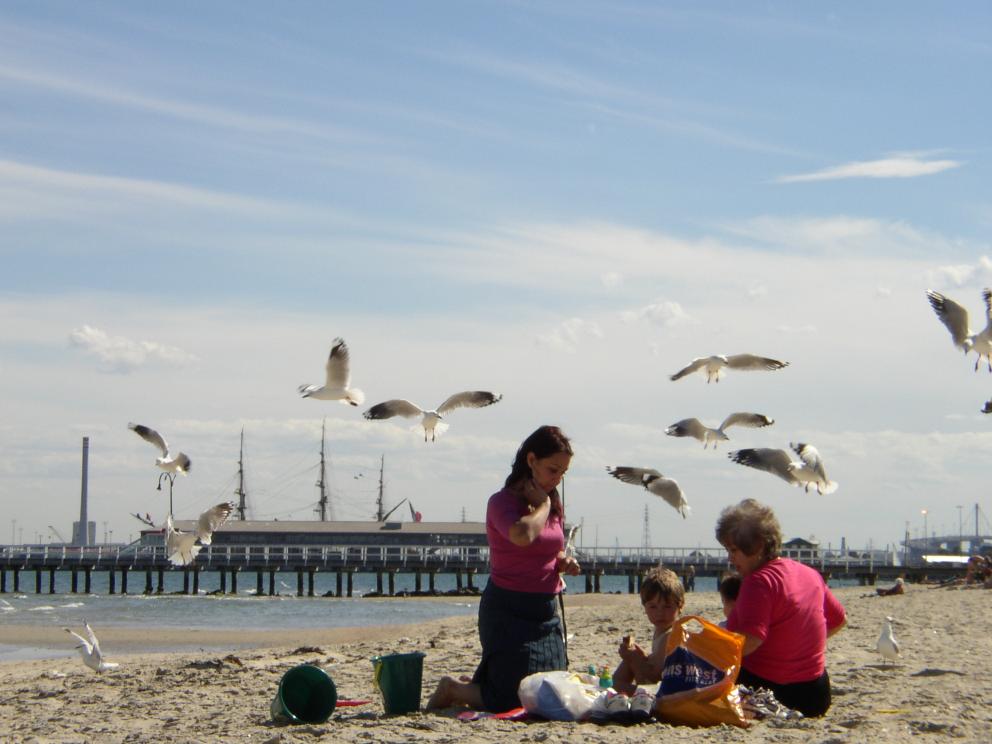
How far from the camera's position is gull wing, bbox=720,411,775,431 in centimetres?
1179

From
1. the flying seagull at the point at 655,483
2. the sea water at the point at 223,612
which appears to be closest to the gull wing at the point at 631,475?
the flying seagull at the point at 655,483

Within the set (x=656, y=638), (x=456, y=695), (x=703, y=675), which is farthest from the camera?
(x=656, y=638)

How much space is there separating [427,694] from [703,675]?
7.55ft

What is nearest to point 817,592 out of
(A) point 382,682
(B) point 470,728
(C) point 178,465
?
(B) point 470,728

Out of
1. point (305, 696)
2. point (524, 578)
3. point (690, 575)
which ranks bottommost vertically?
point (690, 575)

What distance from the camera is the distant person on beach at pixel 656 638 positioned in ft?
20.1

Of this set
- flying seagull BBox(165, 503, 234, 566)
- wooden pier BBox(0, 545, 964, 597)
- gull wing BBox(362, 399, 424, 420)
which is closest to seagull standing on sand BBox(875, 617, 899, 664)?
gull wing BBox(362, 399, 424, 420)

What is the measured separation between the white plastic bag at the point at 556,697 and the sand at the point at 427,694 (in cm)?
8

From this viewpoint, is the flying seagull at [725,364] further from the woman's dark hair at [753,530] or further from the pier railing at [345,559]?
the pier railing at [345,559]

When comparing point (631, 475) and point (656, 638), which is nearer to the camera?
point (656, 638)

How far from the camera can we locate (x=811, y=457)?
422 inches

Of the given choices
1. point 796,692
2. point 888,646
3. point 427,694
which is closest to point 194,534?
point 427,694

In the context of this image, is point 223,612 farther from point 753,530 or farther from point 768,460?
point 753,530

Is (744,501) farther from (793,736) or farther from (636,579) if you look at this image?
(636,579)
